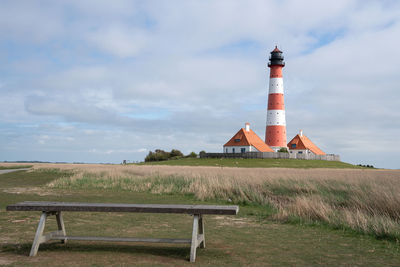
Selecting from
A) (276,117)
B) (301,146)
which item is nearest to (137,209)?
(276,117)

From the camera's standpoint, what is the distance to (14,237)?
7395mm

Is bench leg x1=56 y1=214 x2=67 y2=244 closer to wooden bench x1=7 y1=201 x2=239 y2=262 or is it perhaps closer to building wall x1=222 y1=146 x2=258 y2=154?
wooden bench x1=7 y1=201 x2=239 y2=262

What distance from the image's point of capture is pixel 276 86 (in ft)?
170

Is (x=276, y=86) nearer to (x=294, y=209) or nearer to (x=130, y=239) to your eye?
(x=294, y=209)

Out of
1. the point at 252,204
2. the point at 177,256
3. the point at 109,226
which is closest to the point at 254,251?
the point at 177,256

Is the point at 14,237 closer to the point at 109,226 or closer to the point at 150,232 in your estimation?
the point at 109,226

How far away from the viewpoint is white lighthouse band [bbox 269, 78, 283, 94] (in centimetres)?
5197

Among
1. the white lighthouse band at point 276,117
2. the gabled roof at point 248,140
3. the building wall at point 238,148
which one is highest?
the white lighthouse band at point 276,117

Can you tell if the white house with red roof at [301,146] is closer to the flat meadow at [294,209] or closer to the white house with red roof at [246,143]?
the white house with red roof at [246,143]

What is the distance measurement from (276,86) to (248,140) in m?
11.0

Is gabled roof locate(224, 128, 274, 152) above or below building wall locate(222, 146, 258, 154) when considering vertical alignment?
above

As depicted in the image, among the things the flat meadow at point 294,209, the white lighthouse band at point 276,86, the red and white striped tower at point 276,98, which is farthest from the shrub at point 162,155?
the flat meadow at point 294,209

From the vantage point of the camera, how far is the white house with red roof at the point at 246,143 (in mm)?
58156

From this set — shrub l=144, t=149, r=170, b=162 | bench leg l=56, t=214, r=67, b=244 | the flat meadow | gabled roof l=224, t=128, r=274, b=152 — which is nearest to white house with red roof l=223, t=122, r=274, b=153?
gabled roof l=224, t=128, r=274, b=152
